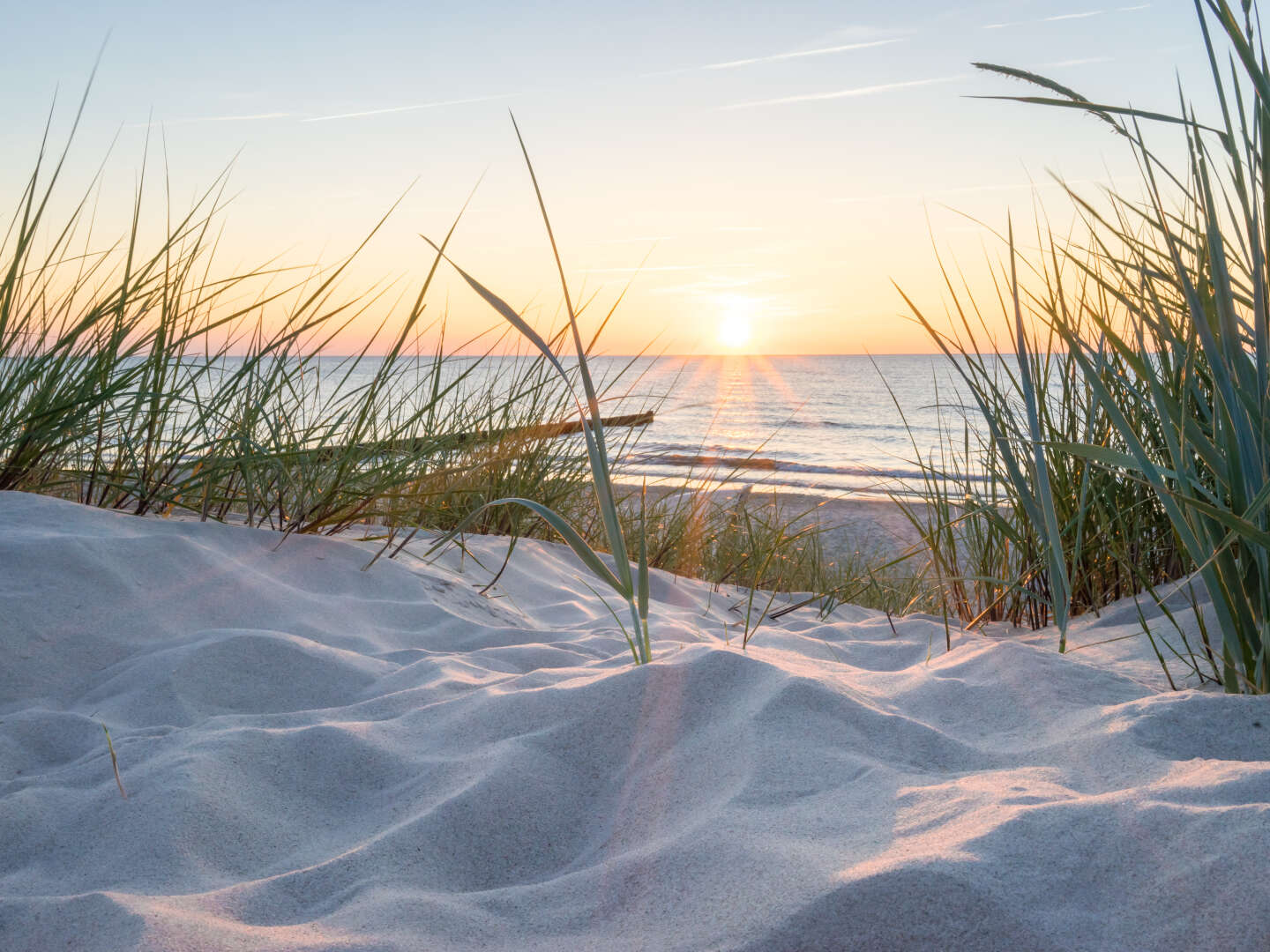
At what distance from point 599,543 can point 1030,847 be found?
282cm

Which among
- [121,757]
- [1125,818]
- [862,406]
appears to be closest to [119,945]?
[121,757]

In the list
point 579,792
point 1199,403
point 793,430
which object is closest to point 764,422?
point 793,430

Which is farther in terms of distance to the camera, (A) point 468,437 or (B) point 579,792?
(A) point 468,437

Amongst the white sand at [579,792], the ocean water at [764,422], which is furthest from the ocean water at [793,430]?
the white sand at [579,792]

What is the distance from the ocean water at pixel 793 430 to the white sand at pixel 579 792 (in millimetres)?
720

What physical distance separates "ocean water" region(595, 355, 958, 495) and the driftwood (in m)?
0.26

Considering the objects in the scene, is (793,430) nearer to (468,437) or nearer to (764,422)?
(764,422)

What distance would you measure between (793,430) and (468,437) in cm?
1791

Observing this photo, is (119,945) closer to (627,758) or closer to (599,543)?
(627,758)

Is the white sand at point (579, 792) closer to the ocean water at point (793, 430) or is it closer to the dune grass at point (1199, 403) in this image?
the dune grass at point (1199, 403)

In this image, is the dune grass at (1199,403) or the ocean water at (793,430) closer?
the dune grass at (1199,403)

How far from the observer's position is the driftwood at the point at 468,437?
7.89ft

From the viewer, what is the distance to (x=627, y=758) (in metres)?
1.09

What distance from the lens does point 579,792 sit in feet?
3.41
